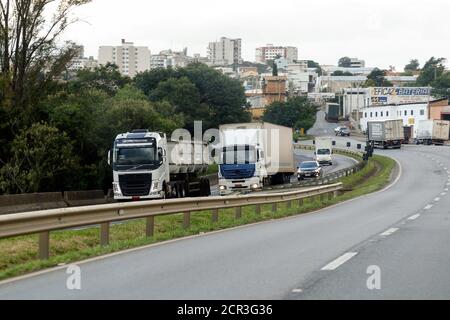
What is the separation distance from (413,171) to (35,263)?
183 feet

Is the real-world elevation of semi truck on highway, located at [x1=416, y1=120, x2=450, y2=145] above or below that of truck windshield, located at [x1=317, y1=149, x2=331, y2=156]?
above

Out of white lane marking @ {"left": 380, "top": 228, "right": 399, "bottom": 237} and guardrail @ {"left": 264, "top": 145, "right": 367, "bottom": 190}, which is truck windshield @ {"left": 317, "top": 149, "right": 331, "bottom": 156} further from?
white lane marking @ {"left": 380, "top": 228, "right": 399, "bottom": 237}

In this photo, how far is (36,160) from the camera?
4100 centimetres

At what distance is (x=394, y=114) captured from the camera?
158 metres

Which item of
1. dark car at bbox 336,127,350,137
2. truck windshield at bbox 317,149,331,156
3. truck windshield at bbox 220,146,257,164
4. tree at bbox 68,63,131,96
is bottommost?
truck windshield at bbox 317,149,331,156

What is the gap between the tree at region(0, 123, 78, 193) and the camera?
128 ft

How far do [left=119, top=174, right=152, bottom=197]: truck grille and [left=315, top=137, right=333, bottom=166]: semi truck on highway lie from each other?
175ft

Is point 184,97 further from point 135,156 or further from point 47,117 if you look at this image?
point 135,156

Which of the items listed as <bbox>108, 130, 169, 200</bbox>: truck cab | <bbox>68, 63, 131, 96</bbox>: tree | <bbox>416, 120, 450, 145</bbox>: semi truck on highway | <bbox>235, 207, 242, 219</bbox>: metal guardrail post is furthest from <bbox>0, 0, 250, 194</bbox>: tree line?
<bbox>416, 120, 450, 145</bbox>: semi truck on highway

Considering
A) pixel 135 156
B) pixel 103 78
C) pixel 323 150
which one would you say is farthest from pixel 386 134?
pixel 135 156

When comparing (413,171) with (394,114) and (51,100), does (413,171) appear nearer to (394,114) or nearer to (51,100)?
(51,100)

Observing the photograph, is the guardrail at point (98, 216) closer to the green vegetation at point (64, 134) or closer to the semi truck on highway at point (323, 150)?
the green vegetation at point (64, 134)

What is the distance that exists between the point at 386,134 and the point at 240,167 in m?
60.4
